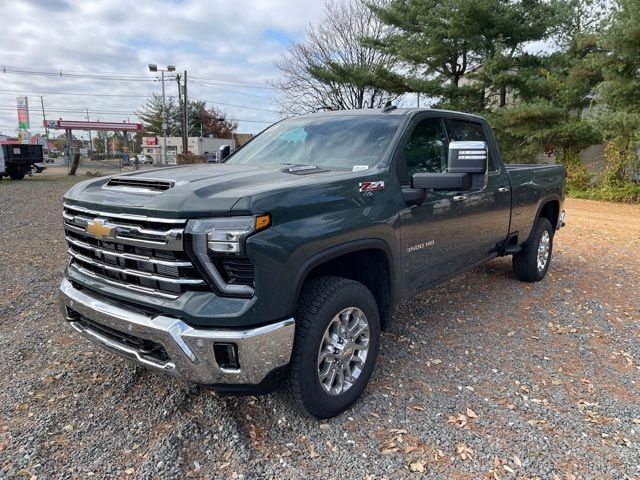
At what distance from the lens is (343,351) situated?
9.05 feet

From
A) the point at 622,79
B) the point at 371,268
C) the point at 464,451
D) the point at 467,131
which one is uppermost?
the point at 622,79

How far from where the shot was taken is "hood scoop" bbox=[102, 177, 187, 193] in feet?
8.52

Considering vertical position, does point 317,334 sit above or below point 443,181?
below

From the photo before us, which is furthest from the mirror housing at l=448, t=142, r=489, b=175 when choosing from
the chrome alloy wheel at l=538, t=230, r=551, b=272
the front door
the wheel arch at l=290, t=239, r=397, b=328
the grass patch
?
the grass patch

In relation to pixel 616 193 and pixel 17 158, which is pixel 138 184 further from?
pixel 17 158

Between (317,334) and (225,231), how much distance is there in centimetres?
78

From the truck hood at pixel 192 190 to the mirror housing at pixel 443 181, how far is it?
0.48m

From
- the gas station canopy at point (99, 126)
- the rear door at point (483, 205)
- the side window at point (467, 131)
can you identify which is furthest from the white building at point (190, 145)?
the rear door at point (483, 205)

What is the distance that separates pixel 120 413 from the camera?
9.22ft

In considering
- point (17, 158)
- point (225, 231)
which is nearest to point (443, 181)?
point (225, 231)

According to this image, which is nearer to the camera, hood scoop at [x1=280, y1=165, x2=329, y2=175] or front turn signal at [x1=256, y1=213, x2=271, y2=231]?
front turn signal at [x1=256, y1=213, x2=271, y2=231]

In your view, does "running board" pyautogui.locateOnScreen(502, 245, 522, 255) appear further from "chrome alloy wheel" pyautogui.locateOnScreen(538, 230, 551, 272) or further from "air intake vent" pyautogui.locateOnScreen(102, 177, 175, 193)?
"air intake vent" pyautogui.locateOnScreen(102, 177, 175, 193)

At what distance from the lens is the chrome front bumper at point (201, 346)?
7.34 ft

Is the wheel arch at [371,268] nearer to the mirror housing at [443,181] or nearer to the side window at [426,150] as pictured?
the mirror housing at [443,181]
